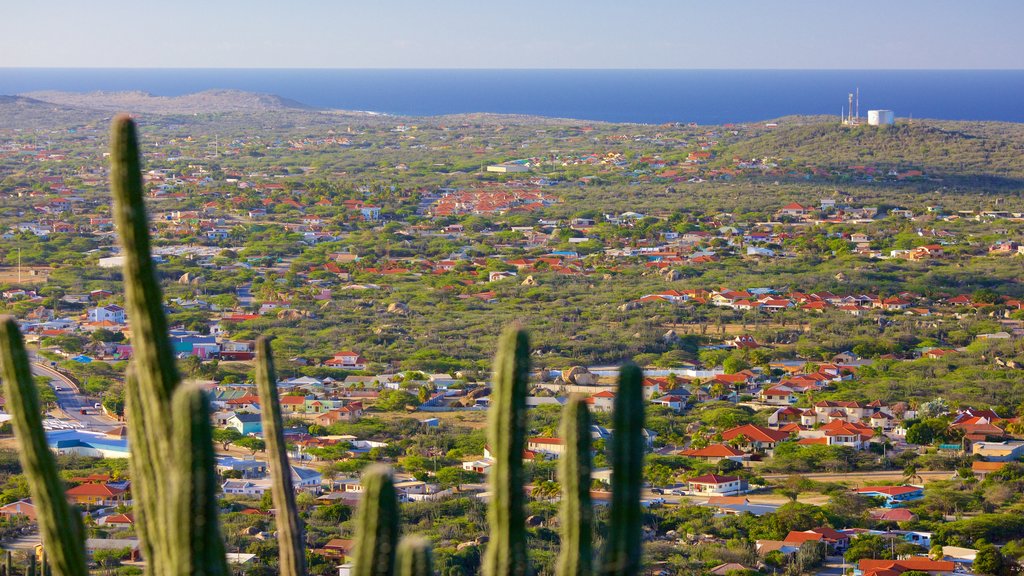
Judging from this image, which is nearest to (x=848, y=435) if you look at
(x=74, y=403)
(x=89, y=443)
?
(x=89, y=443)

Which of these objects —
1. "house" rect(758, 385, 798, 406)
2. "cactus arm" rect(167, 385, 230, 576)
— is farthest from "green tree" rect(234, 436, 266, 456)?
"cactus arm" rect(167, 385, 230, 576)

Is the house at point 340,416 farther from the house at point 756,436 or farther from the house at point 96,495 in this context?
the house at point 756,436

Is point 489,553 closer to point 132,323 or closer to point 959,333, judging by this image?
point 132,323

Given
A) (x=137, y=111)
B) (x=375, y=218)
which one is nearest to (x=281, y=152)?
(x=375, y=218)

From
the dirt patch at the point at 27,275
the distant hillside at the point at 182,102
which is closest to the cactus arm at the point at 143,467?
the dirt patch at the point at 27,275

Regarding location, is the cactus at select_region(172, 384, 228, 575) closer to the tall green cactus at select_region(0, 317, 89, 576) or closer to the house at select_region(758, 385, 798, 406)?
the tall green cactus at select_region(0, 317, 89, 576)
